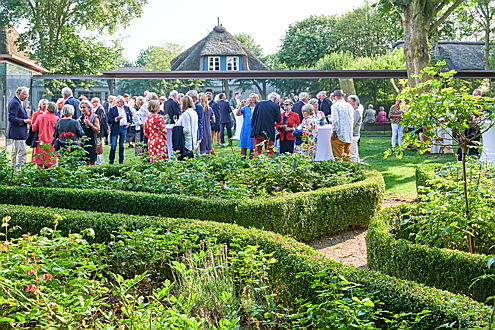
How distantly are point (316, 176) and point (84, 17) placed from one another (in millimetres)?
32136

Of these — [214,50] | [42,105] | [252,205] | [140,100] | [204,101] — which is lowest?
[252,205]

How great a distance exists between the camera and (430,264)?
5.06 m

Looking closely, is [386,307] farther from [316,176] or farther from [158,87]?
[158,87]

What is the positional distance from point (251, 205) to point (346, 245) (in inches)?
70.5

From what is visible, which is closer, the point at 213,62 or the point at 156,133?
the point at 156,133

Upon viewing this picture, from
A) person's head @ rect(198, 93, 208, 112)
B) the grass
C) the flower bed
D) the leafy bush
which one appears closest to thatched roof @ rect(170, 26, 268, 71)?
the grass

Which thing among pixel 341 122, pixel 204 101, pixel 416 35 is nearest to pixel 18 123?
pixel 204 101

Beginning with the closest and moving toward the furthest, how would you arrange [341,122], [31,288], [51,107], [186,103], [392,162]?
[31,288], [186,103], [51,107], [341,122], [392,162]

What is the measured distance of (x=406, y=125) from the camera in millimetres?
5652

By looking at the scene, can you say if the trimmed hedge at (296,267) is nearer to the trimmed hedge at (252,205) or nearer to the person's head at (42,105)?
the trimmed hedge at (252,205)

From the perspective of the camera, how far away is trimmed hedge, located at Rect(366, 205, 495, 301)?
4.80 m

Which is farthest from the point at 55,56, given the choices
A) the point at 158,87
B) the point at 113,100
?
the point at 113,100

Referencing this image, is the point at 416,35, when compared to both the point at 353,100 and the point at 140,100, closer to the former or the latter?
the point at 353,100

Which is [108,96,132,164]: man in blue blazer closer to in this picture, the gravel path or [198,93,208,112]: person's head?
[198,93,208,112]: person's head
